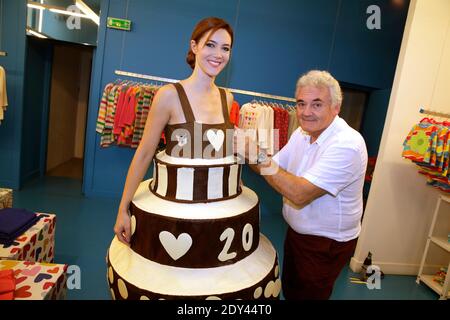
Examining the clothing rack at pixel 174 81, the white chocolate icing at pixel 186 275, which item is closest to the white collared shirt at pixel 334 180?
the white chocolate icing at pixel 186 275

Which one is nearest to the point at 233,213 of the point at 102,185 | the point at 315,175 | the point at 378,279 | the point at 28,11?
the point at 315,175

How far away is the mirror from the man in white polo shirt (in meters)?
3.66

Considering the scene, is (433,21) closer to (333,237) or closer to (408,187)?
(408,187)

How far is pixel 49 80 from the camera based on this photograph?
4.79 metres

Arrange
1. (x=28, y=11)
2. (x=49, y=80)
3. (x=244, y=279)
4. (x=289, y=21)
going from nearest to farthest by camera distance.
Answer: (x=244, y=279), (x=28, y=11), (x=289, y=21), (x=49, y=80)

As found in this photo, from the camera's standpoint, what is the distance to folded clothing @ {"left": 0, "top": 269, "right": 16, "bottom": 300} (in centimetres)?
136

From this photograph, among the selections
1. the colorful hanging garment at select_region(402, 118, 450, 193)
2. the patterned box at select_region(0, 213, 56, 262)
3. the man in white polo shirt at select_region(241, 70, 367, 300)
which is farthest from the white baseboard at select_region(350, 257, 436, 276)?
the patterned box at select_region(0, 213, 56, 262)

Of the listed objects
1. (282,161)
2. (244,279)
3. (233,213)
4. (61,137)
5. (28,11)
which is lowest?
(61,137)

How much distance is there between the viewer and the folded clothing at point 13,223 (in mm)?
1940

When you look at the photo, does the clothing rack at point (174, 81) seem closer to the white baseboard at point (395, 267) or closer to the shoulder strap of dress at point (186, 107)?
the white baseboard at point (395, 267)

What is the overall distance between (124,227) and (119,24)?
3.51 meters
